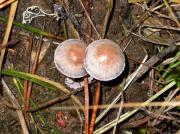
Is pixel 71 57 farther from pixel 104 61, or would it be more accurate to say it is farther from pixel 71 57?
pixel 104 61

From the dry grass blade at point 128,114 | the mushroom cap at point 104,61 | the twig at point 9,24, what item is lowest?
the dry grass blade at point 128,114

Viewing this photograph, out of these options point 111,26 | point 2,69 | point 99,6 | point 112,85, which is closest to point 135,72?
point 112,85

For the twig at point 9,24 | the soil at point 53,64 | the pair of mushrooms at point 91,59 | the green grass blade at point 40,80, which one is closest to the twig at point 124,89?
the soil at point 53,64

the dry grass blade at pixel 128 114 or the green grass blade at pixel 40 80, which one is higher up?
the green grass blade at pixel 40 80

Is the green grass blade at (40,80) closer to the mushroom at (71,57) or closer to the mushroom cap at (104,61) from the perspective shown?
the mushroom at (71,57)

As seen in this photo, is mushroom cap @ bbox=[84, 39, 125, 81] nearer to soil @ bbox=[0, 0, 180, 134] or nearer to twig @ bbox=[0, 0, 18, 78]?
soil @ bbox=[0, 0, 180, 134]

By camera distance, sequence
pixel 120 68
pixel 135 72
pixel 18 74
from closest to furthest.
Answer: pixel 120 68
pixel 18 74
pixel 135 72

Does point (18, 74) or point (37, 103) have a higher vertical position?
point (18, 74)

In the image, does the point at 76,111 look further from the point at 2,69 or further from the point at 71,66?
the point at 2,69
